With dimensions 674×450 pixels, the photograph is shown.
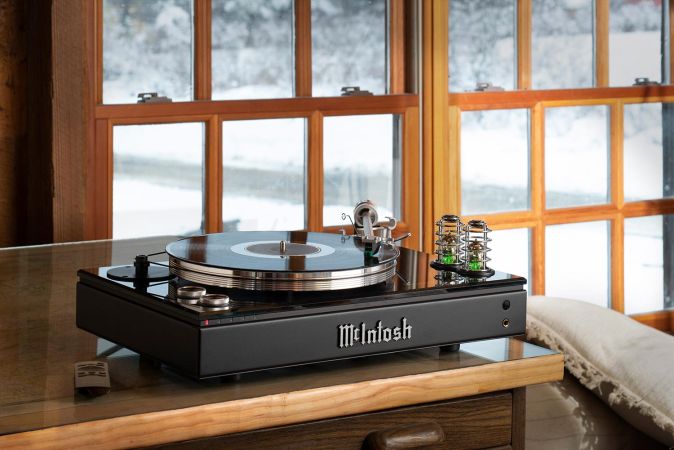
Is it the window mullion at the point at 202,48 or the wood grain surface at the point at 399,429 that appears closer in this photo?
the wood grain surface at the point at 399,429

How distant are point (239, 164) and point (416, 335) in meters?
1.42

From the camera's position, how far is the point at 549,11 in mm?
2883

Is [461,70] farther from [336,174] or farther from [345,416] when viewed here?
[345,416]

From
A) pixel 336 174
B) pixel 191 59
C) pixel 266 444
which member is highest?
pixel 191 59

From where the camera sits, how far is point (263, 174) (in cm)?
247

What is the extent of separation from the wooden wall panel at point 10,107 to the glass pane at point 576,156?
138cm

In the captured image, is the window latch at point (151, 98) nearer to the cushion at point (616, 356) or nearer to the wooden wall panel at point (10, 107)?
the wooden wall panel at point (10, 107)

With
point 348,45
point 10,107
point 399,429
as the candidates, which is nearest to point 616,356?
point 399,429

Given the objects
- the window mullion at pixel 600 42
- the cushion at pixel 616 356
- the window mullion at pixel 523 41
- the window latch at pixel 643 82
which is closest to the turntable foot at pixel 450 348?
the cushion at pixel 616 356

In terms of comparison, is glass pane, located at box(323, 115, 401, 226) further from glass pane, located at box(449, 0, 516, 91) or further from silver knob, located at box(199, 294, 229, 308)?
silver knob, located at box(199, 294, 229, 308)

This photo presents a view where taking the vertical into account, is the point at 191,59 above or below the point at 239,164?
above

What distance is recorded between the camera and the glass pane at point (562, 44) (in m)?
2.87

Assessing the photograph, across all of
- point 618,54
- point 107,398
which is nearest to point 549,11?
point 618,54

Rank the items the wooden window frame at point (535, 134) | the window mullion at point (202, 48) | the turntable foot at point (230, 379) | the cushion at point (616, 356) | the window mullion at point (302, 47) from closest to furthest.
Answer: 1. the turntable foot at point (230, 379)
2. the cushion at point (616, 356)
3. the window mullion at point (202, 48)
4. the window mullion at point (302, 47)
5. the wooden window frame at point (535, 134)
